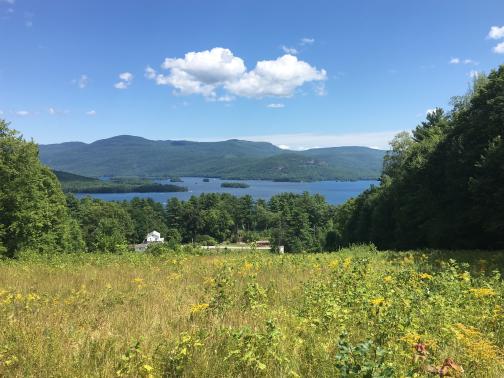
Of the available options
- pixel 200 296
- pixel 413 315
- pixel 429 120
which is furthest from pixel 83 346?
pixel 429 120

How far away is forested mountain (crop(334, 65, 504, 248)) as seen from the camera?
22.3 metres

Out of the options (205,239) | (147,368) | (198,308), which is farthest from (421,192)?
(205,239)

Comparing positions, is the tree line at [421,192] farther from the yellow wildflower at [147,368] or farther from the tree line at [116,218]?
the yellow wildflower at [147,368]

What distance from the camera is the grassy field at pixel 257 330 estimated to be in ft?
13.6

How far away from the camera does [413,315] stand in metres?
5.28

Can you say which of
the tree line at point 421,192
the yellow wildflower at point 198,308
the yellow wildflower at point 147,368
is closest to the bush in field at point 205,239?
the tree line at point 421,192

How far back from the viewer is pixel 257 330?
17.0 feet

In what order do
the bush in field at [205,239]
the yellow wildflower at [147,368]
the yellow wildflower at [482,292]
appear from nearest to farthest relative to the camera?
the yellow wildflower at [147,368]
the yellow wildflower at [482,292]
the bush in field at [205,239]

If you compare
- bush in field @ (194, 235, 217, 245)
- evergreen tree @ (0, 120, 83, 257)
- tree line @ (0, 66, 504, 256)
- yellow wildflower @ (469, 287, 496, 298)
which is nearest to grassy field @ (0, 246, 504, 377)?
yellow wildflower @ (469, 287, 496, 298)

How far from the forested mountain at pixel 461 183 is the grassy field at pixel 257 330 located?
55.1ft

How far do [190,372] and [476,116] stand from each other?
85.6 ft

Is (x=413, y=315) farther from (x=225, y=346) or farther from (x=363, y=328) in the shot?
(x=225, y=346)

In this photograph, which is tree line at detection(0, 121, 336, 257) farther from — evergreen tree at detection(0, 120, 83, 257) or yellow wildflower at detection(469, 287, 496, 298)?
yellow wildflower at detection(469, 287, 496, 298)

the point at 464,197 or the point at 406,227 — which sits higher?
the point at 464,197
